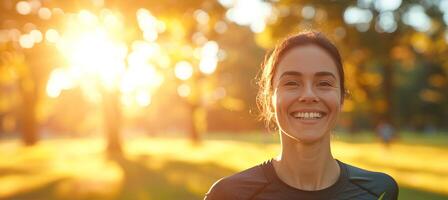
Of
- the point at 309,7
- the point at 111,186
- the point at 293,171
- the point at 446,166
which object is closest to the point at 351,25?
the point at 309,7

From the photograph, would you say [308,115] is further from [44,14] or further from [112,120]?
[112,120]

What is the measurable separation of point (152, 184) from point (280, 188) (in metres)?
16.4

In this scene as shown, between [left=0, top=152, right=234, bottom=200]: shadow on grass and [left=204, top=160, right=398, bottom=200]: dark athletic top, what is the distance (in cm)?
1249

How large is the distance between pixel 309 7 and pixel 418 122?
62.6 meters

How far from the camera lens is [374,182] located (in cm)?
323

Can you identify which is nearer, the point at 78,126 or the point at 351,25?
the point at 351,25

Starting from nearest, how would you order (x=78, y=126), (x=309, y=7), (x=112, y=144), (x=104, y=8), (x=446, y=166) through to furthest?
(x=104, y=8)
(x=446, y=166)
(x=309, y=7)
(x=112, y=144)
(x=78, y=126)

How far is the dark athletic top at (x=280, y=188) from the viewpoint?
3.06m

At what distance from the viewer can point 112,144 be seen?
117 feet

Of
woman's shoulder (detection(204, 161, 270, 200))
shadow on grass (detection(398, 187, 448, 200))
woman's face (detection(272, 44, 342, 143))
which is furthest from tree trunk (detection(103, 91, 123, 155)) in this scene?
woman's face (detection(272, 44, 342, 143))

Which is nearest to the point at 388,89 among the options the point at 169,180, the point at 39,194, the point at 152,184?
the point at 169,180

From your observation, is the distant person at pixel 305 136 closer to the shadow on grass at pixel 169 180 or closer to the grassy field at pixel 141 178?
the shadow on grass at pixel 169 180

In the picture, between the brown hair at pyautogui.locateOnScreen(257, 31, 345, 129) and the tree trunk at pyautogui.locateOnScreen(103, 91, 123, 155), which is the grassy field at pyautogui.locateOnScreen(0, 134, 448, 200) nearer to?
the tree trunk at pyautogui.locateOnScreen(103, 91, 123, 155)

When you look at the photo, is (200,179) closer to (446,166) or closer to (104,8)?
(104,8)
